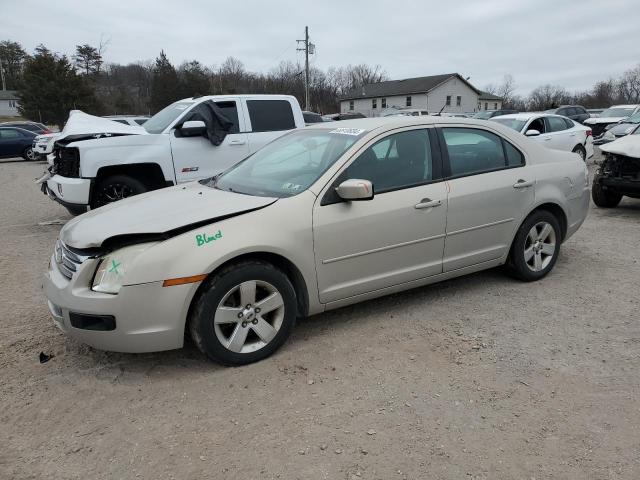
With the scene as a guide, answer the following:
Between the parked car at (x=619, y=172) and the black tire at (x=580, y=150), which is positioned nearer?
the parked car at (x=619, y=172)

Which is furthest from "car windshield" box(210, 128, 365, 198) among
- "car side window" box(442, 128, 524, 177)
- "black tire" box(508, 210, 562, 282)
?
"black tire" box(508, 210, 562, 282)

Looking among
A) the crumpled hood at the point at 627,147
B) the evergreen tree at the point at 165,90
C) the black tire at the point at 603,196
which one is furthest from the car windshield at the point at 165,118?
the evergreen tree at the point at 165,90

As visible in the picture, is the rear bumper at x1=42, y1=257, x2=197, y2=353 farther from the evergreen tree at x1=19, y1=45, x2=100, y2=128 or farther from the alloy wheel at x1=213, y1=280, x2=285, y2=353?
the evergreen tree at x1=19, y1=45, x2=100, y2=128

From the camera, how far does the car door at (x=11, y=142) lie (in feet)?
71.5

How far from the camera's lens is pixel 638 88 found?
90.6 m

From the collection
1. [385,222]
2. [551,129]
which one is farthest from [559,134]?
[385,222]

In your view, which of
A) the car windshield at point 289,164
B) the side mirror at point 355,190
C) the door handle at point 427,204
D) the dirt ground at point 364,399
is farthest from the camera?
the door handle at point 427,204

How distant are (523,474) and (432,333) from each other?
153cm

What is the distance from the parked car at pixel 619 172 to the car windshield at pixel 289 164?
5.72m

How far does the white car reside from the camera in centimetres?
1207

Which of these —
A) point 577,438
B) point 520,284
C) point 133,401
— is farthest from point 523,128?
point 133,401

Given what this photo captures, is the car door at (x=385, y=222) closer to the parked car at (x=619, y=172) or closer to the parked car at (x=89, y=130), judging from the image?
the parked car at (x=89, y=130)

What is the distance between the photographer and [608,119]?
22250 mm

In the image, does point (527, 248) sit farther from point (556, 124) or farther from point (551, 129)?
point (556, 124)
